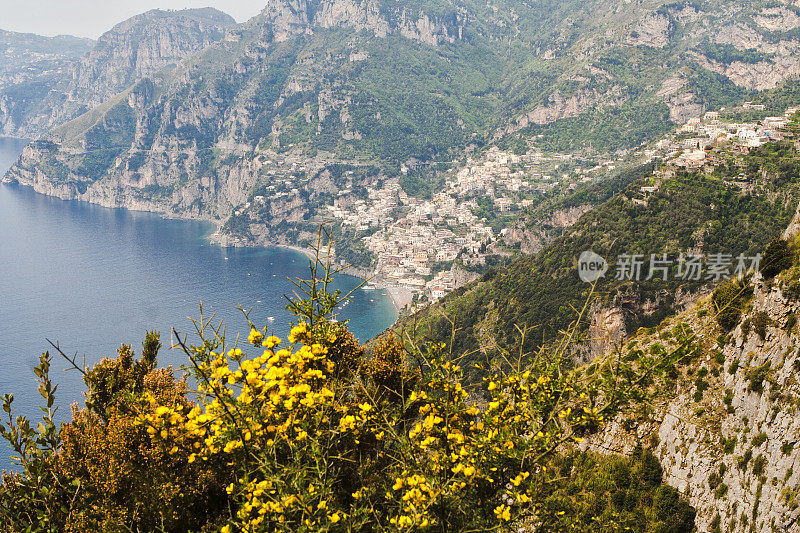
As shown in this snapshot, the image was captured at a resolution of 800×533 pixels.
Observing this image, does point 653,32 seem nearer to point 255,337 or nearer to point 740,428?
point 740,428

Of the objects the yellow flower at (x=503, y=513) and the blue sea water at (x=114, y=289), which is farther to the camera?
the blue sea water at (x=114, y=289)

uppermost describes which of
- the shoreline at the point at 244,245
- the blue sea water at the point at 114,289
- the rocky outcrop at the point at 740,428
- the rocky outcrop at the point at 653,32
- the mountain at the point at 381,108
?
the rocky outcrop at the point at 653,32

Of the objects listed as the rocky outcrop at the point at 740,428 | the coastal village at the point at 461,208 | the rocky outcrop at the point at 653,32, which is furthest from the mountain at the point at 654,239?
the rocky outcrop at the point at 653,32

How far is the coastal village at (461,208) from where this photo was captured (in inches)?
3059

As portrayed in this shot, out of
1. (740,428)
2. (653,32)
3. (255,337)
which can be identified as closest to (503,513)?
(255,337)

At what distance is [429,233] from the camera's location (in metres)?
103

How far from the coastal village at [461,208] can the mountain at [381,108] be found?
13426 mm

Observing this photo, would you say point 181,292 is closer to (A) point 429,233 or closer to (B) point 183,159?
(A) point 429,233

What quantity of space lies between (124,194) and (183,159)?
24597 mm

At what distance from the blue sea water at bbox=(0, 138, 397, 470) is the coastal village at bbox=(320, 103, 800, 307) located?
969cm

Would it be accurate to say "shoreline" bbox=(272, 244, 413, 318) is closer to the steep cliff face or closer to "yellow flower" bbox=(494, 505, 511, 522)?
the steep cliff face

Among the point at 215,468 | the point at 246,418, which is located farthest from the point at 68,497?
the point at 246,418

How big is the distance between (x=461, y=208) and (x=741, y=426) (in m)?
106

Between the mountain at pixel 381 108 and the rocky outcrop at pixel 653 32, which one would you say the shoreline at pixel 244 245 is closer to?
the mountain at pixel 381 108
